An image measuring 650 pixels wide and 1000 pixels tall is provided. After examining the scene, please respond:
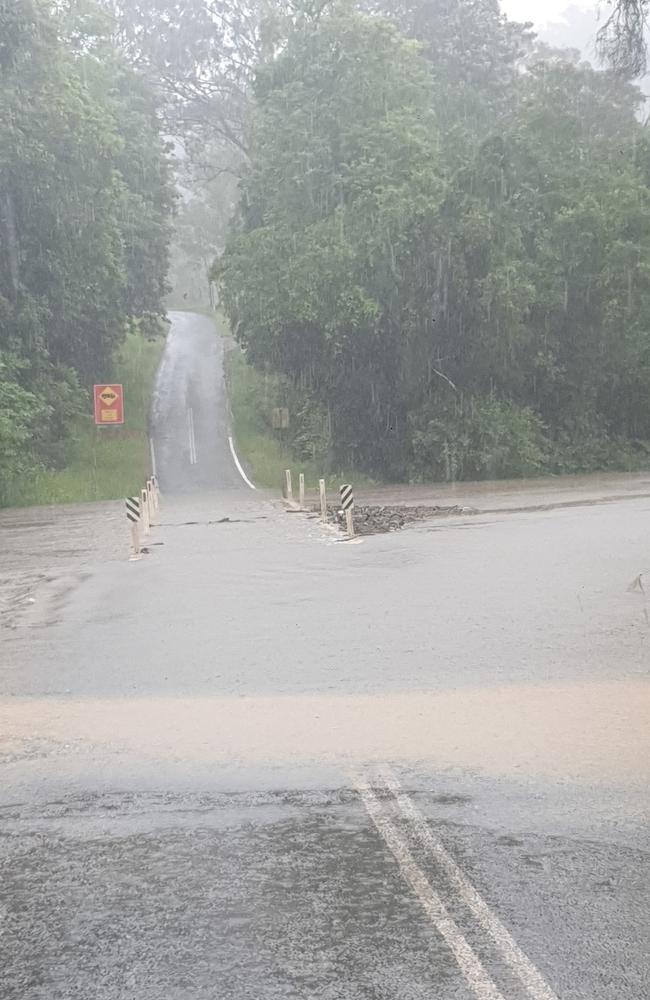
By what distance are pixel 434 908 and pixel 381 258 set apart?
36477 mm

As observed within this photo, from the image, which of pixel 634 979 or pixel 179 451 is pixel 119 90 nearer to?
pixel 179 451

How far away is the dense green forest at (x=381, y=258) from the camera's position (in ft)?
130

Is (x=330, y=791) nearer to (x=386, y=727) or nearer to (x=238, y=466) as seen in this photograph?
(x=386, y=727)

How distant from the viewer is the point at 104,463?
46.3 m

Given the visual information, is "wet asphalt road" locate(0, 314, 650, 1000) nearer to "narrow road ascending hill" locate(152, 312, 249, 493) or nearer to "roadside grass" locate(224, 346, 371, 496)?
"roadside grass" locate(224, 346, 371, 496)

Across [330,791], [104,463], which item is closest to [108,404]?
[104,463]

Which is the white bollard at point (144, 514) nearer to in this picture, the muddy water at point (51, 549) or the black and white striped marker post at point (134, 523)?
the muddy water at point (51, 549)

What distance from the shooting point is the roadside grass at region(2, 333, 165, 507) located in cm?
3900

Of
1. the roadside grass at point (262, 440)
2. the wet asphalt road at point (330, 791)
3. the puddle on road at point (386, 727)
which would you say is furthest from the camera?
the roadside grass at point (262, 440)

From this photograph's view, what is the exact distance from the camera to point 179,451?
50.3 metres

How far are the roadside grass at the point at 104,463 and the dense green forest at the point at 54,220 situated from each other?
783 mm

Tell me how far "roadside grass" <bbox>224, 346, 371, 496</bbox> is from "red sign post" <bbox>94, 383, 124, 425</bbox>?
614 cm

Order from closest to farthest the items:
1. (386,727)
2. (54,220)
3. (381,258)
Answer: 1. (386,727)
2. (381,258)
3. (54,220)

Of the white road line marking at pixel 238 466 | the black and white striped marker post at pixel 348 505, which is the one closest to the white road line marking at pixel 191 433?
the white road line marking at pixel 238 466
